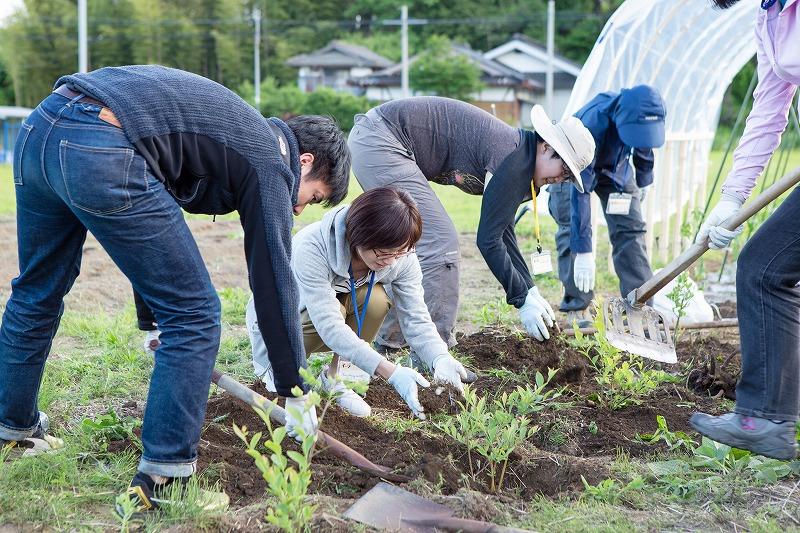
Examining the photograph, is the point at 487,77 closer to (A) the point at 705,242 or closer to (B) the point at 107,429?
(A) the point at 705,242

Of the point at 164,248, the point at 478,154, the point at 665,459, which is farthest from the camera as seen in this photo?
the point at 478,154

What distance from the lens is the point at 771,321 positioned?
288 cm

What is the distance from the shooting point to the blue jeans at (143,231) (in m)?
2.49

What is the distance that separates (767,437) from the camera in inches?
113

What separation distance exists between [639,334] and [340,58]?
1968 inches

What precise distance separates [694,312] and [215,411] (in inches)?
122

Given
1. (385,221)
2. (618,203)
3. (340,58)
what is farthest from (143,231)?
(340,58)

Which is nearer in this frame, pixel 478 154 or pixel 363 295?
pixel 363 295

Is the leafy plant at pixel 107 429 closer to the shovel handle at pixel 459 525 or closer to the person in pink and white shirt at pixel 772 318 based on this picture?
the shovel handle at pixel 459 525

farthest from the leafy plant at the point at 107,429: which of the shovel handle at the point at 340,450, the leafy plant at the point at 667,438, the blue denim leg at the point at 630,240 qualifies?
the blue denim leg at the point at 630,240

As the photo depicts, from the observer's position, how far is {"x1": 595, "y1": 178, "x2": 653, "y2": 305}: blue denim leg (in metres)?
5.61

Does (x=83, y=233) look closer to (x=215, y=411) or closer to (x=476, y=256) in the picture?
(x=215, y=411)

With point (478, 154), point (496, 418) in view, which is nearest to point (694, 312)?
point (478, 154)

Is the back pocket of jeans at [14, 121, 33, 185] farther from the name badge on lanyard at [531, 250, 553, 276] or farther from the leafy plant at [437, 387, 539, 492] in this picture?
the name badge on lanyard at [531, 250, 553, 276]
